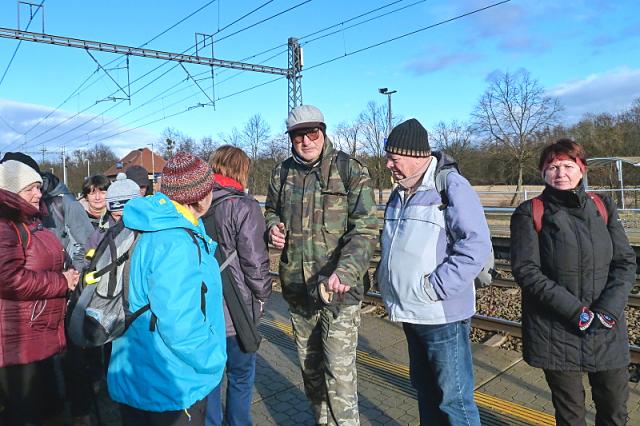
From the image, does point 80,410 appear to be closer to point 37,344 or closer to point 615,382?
point 37,344

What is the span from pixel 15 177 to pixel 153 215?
1.65m

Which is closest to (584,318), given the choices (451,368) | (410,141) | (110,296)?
(451,368)

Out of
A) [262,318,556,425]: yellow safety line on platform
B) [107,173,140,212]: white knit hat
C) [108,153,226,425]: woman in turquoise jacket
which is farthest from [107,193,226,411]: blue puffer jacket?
[262,318,556,425]: yellow safety line on platform

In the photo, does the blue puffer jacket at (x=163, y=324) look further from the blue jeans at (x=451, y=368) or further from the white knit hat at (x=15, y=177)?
the white knit hat at (x=15, y=177)

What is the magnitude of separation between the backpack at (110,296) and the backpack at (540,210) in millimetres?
1861

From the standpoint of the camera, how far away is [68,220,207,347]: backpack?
217cm

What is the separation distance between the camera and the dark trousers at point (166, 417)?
88.1 inches

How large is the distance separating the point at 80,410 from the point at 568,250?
3.59 meters

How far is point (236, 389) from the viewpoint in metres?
3.15

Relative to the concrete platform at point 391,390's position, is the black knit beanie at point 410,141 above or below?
above

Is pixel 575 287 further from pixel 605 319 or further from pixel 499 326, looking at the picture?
pixel 499 326

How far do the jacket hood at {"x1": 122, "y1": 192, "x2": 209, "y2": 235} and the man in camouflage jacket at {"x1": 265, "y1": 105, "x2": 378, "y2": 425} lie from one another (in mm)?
926

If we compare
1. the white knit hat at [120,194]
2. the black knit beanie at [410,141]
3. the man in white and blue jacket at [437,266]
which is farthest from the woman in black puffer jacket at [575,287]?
the white knit hat at [120,194]

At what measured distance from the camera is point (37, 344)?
10.3ft
